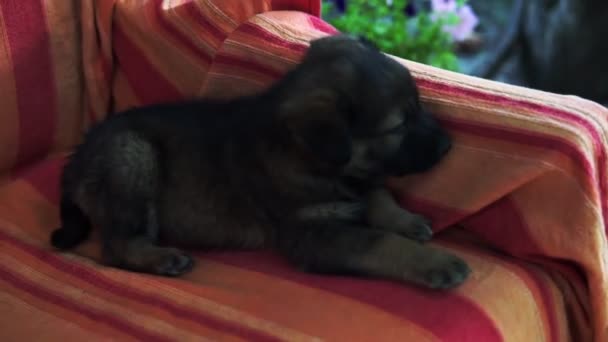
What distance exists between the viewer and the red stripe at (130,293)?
1.56 metres

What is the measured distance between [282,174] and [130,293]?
0.43 meters

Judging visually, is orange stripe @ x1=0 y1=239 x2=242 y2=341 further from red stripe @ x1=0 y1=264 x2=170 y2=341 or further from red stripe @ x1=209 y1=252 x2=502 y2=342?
red stripe @ x1=209 y1=252 x2=502 y2=342

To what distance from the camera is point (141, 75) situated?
231 centimetres

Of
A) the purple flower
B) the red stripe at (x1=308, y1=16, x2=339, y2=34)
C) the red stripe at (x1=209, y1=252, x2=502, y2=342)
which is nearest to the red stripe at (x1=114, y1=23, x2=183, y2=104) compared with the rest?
the red stripe at (x1=308, y1=16, x2=339, y2=34)

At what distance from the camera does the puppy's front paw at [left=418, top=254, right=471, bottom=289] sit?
1.57m

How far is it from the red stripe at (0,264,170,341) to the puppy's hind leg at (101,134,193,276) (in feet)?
0.54

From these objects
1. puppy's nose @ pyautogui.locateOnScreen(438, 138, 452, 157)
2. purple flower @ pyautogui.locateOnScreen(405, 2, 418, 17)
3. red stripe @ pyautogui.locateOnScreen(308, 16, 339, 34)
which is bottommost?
purple flower @ pyautogui.locateOnScreen(405, 2, 418, 17)

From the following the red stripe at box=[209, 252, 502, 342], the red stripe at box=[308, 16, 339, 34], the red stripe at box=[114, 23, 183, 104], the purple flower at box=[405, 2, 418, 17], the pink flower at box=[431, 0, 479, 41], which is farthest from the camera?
the purple flower at box=[405, 2, 418, 17]

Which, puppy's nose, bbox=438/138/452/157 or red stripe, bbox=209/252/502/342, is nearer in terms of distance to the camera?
red stripe, bbox=209/252/502/342

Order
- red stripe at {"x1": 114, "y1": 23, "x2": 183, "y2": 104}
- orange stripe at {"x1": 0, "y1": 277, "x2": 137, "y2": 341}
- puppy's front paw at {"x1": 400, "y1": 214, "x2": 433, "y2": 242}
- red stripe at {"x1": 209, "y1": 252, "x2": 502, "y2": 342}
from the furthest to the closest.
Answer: red stripe at {"x1": 114, "y1": 23, "x2": 183, "y2": 104}, puppy's front paw at {"x1": 400, "y1": 214, "x2": 433, "y2": 242}, orange stripe at {"x1": 0, "y1": 277, "x2": 137, "y2": 341}, red stripe at {"x1": 209, "y1": 252, "x2": 502, "y2": 342}

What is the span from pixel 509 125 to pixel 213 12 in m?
0.96

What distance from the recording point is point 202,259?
6.09 ft

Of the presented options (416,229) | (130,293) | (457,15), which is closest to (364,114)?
(416,229)

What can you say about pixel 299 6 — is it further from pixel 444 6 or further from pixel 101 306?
pixel 444 6
